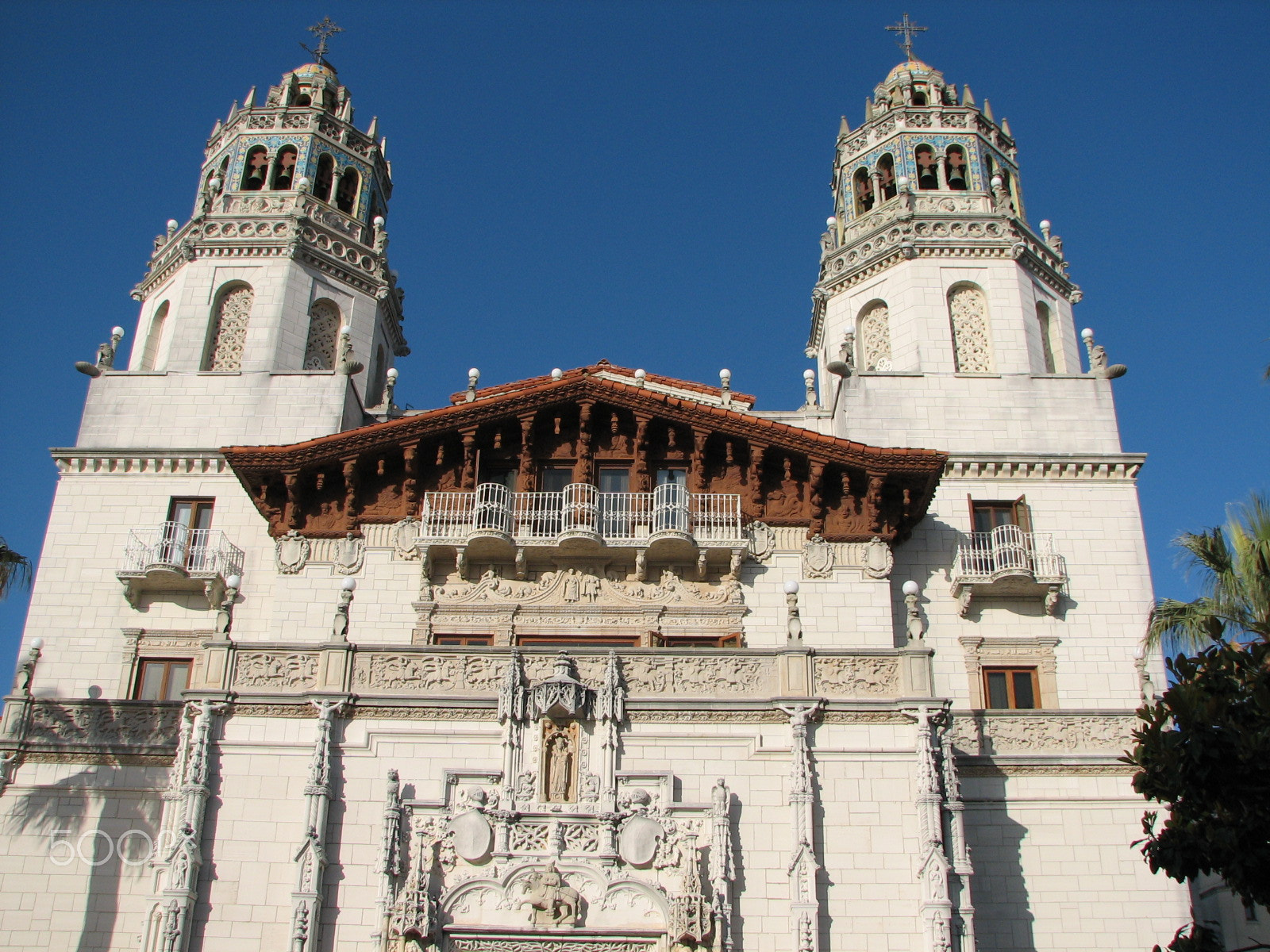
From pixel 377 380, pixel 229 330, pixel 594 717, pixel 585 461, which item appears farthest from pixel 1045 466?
pixel 229 330

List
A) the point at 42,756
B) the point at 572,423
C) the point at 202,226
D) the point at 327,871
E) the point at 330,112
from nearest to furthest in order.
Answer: the point at 327,871 < the point at 42,756 < the point at 572,423 < the point at 202,226 < the point at 330,112

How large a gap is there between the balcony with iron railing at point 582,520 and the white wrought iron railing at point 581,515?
0.02 meters

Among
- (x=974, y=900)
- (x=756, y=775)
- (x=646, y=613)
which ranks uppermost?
(x=646, y=613)

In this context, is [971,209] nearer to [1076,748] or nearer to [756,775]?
[1076,748]

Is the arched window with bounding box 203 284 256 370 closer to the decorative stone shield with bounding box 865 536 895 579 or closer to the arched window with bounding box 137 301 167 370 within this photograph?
the arched window with bounding box 137 301 167 370

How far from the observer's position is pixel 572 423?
27.0 meters

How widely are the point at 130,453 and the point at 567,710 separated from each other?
13167mm

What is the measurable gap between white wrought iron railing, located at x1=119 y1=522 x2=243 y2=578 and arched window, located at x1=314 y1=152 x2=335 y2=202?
1136 centimetres

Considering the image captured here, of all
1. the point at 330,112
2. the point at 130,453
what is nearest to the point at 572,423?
the point at 130,453

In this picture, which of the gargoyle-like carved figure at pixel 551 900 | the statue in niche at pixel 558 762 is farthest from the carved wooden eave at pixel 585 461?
the gargoyle-like carved figure at pixel 551 900

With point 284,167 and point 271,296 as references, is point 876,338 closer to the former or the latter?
point 271,296

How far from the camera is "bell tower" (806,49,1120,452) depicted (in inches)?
1142

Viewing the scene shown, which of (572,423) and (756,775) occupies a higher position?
(572,423)

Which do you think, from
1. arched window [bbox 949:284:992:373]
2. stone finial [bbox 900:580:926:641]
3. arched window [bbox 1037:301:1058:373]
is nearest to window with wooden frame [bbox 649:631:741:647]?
stone finial [bbox 900:580:926:641]
